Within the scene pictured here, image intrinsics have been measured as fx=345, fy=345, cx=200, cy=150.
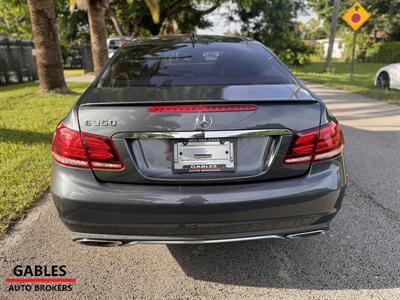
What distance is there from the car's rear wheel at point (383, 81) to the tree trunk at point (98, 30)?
931cm

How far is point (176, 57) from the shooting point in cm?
285

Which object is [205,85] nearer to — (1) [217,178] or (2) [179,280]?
(1) [217,178]

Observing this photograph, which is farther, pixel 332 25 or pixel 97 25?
pixel 332 25

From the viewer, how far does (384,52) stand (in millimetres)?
32469

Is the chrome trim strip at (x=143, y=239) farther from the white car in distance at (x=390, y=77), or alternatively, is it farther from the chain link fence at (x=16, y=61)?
the chain link fence at (x=16, y=61)

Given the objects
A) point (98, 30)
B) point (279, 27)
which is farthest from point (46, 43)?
point (279, 27)

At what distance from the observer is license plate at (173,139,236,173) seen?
195 centimetres

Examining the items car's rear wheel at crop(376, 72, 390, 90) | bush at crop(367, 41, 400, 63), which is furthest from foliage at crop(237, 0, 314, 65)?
bush at crop(367, 41, 400, 63)

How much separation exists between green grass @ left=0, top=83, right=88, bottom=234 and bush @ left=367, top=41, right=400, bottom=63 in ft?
105

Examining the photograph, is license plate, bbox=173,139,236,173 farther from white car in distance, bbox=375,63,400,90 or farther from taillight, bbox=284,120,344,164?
white car in distance, bbox=375,63,400,90

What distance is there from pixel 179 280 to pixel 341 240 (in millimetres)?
1365

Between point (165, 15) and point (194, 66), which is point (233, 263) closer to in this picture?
point (194, 66)

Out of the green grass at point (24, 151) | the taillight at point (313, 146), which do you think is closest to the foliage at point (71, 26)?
the green grass at point (24, 151)

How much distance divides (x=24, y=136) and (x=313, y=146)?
4.94m
